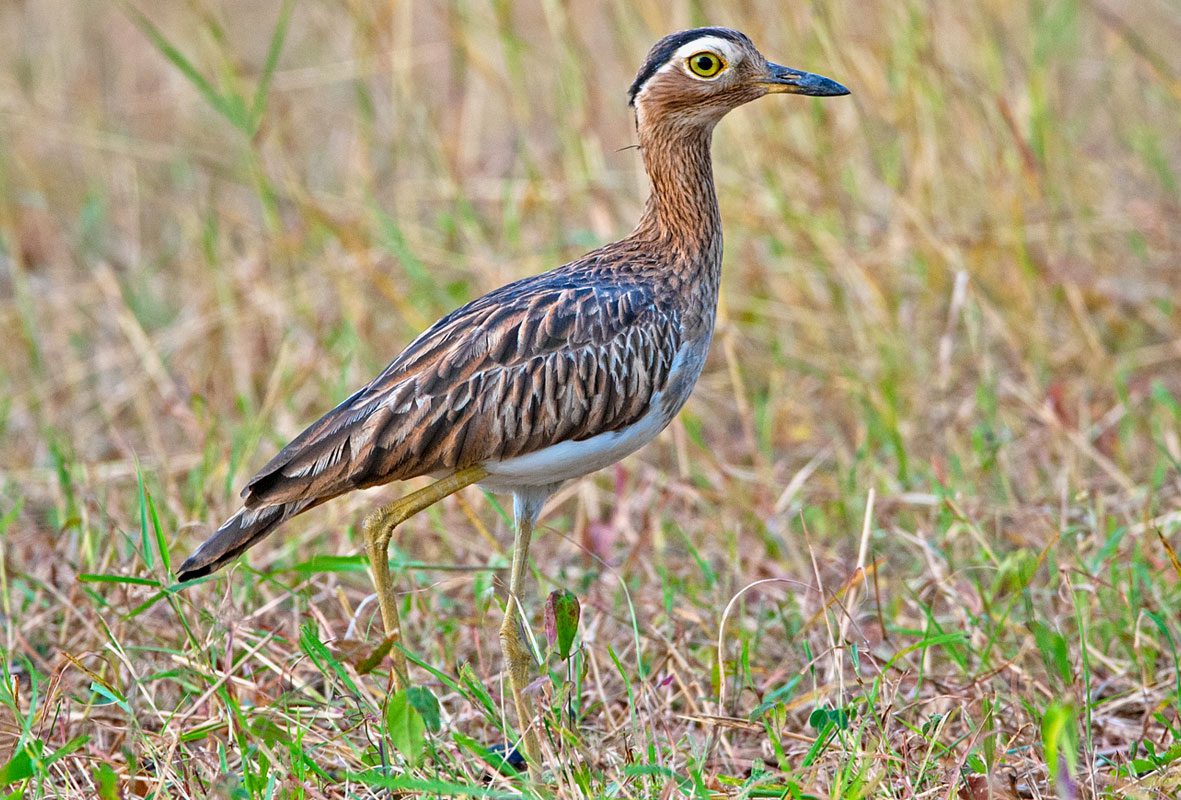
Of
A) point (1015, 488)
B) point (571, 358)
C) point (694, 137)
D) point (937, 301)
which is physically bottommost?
point (1015, 488)

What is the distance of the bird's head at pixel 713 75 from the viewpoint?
13.7 feet

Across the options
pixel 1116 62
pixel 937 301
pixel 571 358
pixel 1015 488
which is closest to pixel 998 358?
pixel 937 301

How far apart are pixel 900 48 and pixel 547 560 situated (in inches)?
103

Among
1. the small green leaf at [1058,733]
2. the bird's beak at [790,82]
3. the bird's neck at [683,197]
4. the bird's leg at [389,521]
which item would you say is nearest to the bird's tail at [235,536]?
the bird's leg at [389,521]

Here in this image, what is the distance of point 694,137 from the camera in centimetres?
431

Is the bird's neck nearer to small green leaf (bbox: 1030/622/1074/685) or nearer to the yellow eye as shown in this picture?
the yellow eye

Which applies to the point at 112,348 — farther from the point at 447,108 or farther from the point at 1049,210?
the point at 1049,210

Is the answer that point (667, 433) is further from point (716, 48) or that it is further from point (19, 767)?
point (19, 767)

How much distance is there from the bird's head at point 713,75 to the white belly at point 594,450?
0.70 metres

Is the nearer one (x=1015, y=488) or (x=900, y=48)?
(x=1015, y=488)

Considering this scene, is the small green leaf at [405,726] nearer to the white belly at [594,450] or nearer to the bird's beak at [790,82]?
the white belly at [594,450]

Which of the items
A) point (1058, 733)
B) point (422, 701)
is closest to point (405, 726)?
point (422, 701)

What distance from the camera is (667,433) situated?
232 inches

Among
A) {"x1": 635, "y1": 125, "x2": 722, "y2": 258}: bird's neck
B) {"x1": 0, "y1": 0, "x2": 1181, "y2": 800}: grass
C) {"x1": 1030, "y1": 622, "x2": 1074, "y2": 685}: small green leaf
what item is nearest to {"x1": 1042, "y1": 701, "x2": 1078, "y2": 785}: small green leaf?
{"x1": 0, "y1": 0, "x2": 1181, "y2": 800}: grass
